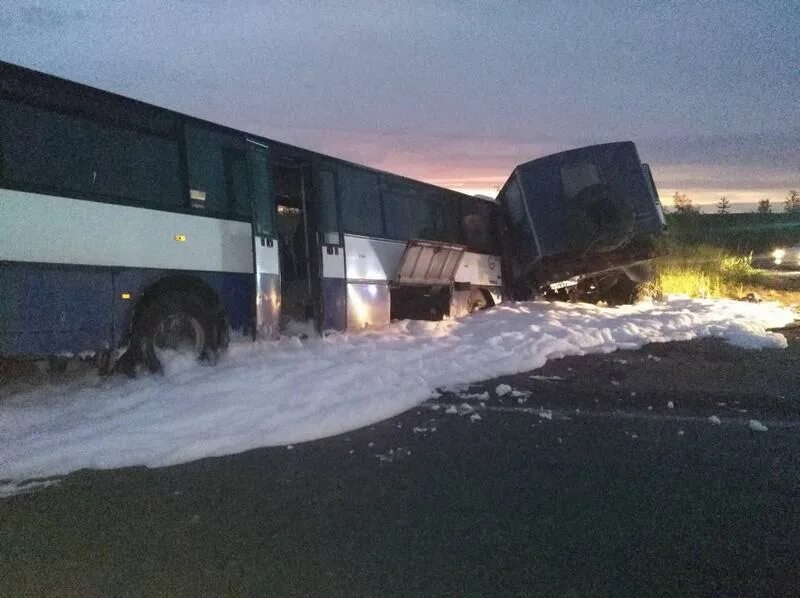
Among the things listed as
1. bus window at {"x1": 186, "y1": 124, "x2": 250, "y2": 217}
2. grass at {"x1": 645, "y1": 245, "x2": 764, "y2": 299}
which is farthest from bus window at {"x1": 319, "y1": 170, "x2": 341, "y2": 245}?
grass at {"x1": 645, "y1": 245, "x2": 764, "y2": 299}

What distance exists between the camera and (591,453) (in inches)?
218

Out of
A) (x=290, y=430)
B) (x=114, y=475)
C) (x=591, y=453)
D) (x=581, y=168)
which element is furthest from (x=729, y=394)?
(x=581, y=168)

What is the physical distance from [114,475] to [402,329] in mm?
7810

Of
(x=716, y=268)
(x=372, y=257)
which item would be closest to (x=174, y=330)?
(x=372, y=257)

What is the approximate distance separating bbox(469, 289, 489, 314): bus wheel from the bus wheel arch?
26.9 ft

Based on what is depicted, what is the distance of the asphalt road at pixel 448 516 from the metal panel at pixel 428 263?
21.9 ft

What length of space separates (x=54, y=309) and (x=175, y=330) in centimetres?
186

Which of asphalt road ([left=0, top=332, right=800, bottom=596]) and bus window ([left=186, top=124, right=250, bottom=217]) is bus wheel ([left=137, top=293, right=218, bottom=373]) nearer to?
bus window ([left=186, top=124, right=250, bottom=217])

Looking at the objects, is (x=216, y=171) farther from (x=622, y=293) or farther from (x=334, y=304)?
(x=622, y=293)

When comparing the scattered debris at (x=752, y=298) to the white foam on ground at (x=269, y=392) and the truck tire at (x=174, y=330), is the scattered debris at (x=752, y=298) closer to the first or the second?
the white foam on ground at (x=269, y=392)

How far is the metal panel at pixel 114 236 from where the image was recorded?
671cm

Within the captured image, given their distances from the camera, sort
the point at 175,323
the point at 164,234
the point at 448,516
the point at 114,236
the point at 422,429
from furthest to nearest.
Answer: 1. the point at 175,323
2. the point at 164,234
3. the point at 114,236
4. the point at 422,429
5. the point at 448,516

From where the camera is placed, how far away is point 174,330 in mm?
8672

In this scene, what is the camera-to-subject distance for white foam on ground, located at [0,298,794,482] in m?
5.59
